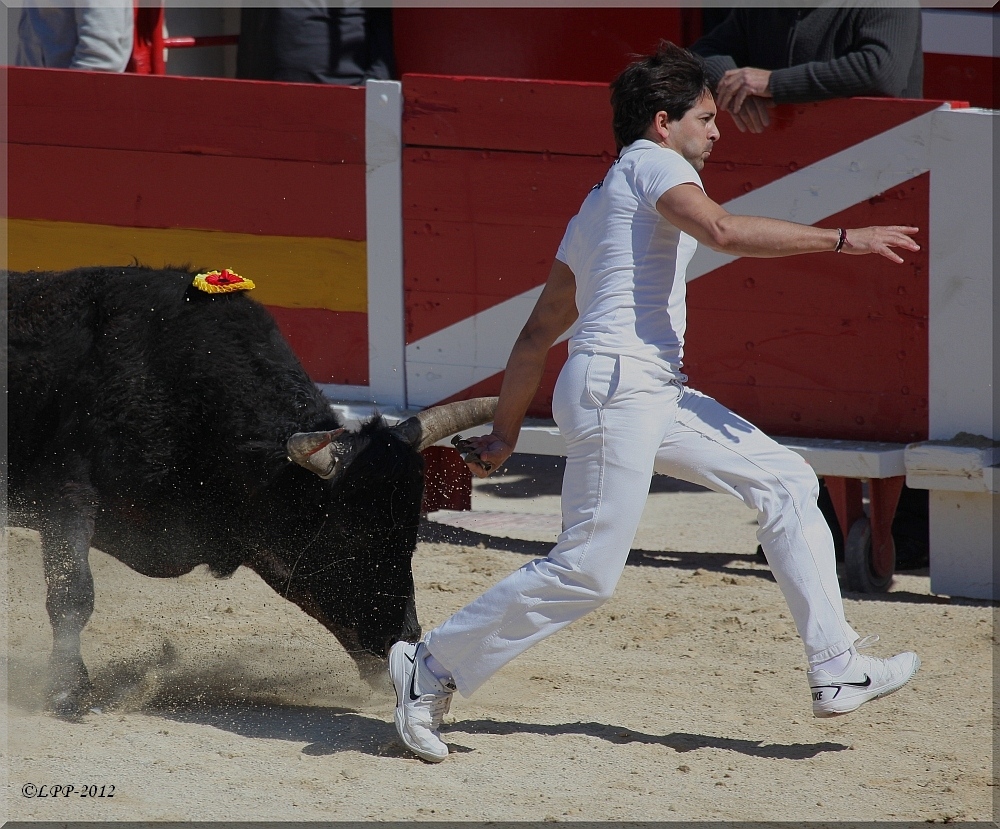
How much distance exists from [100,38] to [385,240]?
1.68m

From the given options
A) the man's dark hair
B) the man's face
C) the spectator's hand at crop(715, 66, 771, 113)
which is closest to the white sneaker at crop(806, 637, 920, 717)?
the man's face

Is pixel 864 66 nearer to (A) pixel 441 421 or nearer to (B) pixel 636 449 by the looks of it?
(A) pixel 441 421

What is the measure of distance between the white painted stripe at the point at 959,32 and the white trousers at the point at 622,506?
14.2ft

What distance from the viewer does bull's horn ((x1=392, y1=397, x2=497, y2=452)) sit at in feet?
12.7

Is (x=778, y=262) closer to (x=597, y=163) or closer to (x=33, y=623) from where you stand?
(x=597, y=163)

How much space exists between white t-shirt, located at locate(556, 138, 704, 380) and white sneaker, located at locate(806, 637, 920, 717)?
816 mm

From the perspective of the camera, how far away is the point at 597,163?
5.23 m

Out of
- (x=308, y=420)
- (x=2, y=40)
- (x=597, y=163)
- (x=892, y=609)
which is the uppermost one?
(x=2, y=40)

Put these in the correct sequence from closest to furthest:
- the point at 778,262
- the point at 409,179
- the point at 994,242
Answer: the point at 994,242
the point at 778,262
the point at 409,179

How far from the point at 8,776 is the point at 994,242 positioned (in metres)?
3.50

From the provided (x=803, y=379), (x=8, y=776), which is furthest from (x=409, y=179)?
(x=8, y=776)

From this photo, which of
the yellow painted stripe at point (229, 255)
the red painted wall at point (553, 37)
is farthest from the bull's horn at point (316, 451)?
the red painted wall at point (553, 37)

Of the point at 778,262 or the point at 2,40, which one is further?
the point at 2,40

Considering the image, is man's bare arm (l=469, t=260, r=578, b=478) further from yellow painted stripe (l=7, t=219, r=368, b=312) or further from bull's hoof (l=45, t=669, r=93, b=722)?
yellow painted stripe (l=7, t=219, r=368, b=312)
